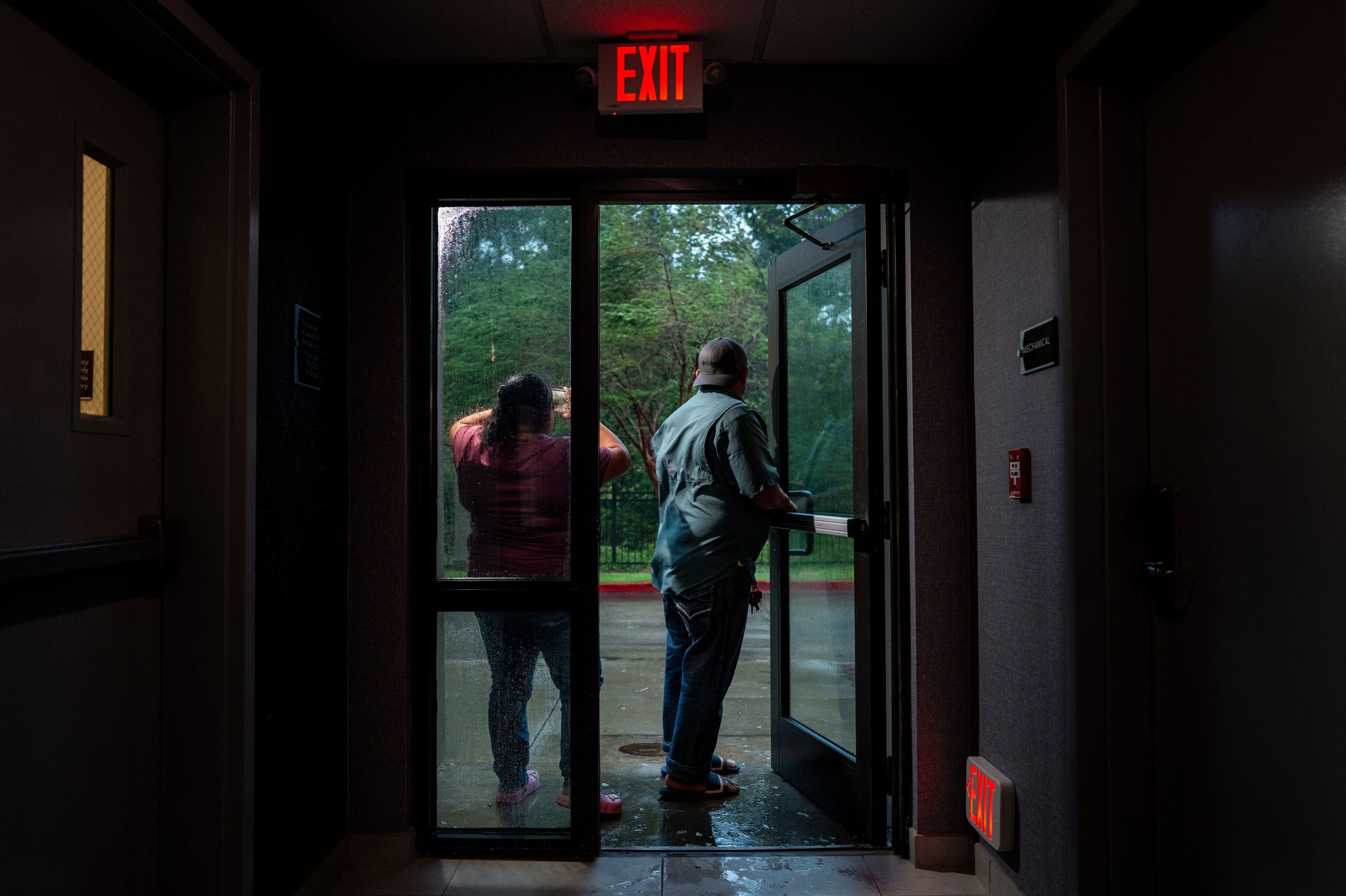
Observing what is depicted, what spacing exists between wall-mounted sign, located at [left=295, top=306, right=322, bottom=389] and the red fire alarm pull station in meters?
1.85

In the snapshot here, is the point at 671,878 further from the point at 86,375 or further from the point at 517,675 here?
the point at 86,375

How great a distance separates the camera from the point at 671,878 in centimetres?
239

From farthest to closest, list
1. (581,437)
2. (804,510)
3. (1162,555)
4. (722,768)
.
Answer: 1. (722,768)
2. (804,510)
3. (581,437)
4. (1162,555)

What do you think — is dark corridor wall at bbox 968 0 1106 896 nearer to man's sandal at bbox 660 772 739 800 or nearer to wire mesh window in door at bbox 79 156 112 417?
man's sandal at bbox 660 772 739 800

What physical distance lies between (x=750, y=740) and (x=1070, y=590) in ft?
7.39

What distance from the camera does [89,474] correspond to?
5.29 feet

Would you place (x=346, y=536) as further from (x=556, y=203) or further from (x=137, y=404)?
(x=556, y=203)

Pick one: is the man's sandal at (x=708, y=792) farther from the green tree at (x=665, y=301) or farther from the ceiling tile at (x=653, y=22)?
the green tree at (x=665, y=301)

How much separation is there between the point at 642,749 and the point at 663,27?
2.82 meters

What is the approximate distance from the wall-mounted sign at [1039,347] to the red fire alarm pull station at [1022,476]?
0.67ft

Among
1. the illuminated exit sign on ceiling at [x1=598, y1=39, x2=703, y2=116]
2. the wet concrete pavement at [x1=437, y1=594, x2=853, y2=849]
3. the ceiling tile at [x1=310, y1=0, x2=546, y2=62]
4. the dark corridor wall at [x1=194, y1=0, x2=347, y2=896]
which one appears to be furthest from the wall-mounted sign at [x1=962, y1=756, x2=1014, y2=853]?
the ceiling tile at [x1=310, y1=0, x2=546, y2=62]

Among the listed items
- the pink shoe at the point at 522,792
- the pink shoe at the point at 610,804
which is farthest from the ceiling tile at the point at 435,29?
the pink shoe at the point at 610,804

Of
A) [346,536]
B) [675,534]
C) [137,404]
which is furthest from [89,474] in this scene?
[675,534]

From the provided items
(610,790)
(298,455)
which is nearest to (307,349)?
(298,455)
